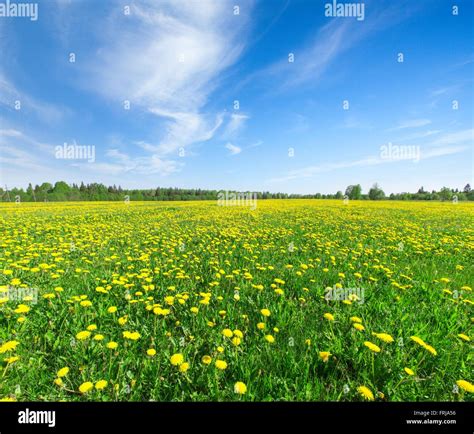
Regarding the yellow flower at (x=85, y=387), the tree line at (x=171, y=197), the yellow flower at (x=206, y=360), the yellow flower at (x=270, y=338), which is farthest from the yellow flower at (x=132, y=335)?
the tree line at (x=171, y=197)

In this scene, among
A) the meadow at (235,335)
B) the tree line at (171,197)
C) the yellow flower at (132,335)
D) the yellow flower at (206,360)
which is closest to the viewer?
the meadow at (235,335)

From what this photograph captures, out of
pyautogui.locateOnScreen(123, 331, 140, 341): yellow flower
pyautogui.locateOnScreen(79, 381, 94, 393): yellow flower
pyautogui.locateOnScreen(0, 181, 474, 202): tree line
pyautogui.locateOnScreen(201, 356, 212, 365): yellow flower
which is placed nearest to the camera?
pyautogui.locateOnScreen(79, 381, 94, 393): yellow flower

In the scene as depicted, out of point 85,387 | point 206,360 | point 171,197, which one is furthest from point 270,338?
point 171,197

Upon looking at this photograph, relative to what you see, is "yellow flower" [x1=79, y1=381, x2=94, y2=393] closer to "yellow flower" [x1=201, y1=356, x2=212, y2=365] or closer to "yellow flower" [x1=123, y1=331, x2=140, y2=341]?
"yellow flower" [x1=123, y1=331, x2=140, y2=341]

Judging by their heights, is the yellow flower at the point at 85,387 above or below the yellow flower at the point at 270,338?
below

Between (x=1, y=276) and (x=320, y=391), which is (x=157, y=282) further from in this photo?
(x=320, y=391)

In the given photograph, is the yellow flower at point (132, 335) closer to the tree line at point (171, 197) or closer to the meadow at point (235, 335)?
the meadow at point (235, 335)

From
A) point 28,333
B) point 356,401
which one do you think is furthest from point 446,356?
point 28,333

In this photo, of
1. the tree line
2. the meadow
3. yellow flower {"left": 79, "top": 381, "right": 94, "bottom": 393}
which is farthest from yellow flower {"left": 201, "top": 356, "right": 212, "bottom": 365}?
the tree line

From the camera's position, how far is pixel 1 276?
3.56 metres

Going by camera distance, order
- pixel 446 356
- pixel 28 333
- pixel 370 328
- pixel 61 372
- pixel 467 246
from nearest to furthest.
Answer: pixel 61 372
pixel 446 356
pixel 28 333
pixel 370 328
pixel 467 246

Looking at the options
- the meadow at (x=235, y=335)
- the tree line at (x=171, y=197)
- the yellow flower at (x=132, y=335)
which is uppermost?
the tree line at (x=171, y=197)

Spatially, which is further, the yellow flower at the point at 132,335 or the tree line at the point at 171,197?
the tree line at the point at 171,197

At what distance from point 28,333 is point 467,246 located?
9.38 meters
